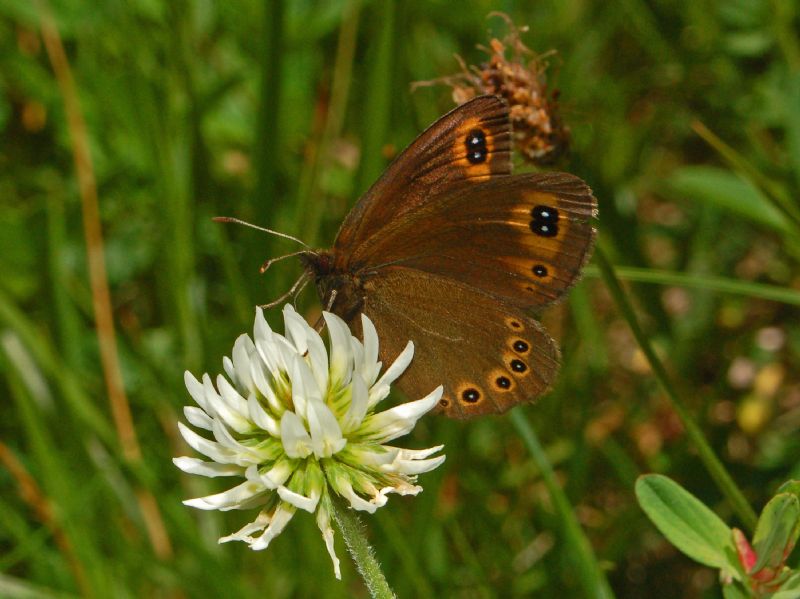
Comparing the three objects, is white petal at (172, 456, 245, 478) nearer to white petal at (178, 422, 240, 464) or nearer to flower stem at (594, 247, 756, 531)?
white petal at (178, 422, 240, 464)

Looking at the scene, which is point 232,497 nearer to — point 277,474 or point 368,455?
point 277,474

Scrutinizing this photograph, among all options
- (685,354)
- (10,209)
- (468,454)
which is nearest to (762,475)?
(685,354)

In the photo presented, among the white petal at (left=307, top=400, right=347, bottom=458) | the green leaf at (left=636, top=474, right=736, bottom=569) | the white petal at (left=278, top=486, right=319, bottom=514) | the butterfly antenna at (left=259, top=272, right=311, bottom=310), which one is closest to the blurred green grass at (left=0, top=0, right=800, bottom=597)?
the butterfly antenna at (left=259, top=272, right=311, bottom=310)

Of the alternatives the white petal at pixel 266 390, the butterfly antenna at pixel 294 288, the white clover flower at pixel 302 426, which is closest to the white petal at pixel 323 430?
the white clover flower at pixel 302 426

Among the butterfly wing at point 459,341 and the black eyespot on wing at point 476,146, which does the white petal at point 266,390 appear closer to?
the butterfly wing at point 459,341

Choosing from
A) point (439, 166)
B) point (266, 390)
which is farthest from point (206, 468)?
point (439, 166)

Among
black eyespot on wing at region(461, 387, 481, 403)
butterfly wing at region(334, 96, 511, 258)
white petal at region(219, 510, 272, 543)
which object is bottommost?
white petal at region(219, 510, 272, 543)
